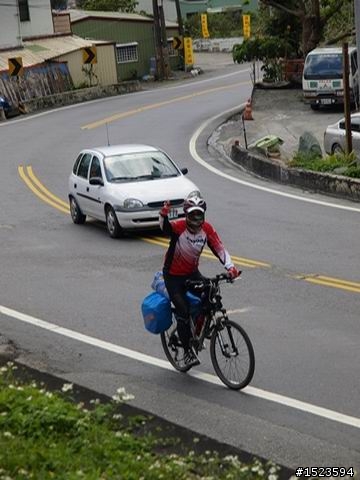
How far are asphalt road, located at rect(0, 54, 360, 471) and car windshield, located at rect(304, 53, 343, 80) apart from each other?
13.0 m

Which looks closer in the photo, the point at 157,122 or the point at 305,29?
the point at 157,122

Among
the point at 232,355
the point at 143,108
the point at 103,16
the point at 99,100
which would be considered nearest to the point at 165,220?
the point at 232,355

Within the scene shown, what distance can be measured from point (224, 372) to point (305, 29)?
1503 inches

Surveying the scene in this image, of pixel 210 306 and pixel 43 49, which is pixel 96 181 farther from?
pixel 43 49

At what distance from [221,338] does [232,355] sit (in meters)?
0.20

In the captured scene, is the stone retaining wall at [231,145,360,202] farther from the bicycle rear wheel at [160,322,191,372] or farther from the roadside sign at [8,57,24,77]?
the roadside sign at [8,57,24,77]

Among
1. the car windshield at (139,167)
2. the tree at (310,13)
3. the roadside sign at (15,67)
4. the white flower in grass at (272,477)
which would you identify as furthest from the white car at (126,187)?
the roadside sign at (15,67)

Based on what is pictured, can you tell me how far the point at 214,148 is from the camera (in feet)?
115

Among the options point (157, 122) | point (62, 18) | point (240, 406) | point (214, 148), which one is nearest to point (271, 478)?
point (240, 406)

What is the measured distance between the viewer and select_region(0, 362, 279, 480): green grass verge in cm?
747

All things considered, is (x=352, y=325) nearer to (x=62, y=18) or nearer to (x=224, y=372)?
(x=224, y=372)

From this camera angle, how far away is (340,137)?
28656mm

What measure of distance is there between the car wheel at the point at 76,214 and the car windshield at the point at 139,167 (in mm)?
1326

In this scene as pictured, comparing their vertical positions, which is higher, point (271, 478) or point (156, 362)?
point (271, 478)
